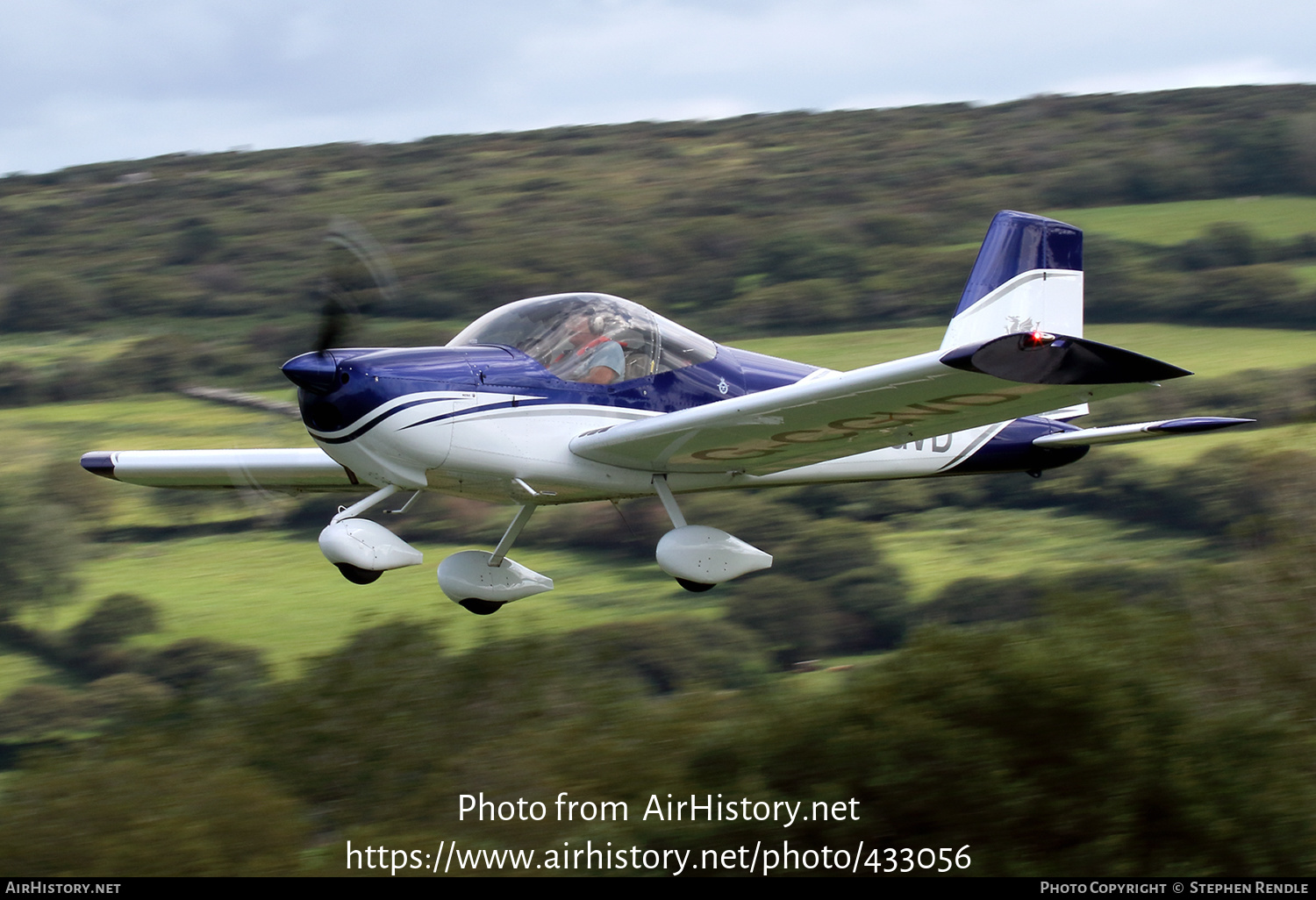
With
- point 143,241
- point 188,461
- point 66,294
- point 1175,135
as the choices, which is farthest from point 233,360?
point 1175,135

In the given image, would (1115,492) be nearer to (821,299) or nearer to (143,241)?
(821,299)

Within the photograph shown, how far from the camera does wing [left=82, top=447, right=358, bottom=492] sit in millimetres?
10711

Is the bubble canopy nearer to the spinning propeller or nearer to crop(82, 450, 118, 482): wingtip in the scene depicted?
the spinning propeller

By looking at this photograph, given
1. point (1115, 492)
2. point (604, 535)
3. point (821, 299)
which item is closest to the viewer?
point (604, 535)

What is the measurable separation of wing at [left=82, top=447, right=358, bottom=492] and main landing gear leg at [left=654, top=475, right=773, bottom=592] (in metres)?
3.19

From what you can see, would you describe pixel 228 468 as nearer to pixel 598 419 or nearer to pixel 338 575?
pixel 598 419

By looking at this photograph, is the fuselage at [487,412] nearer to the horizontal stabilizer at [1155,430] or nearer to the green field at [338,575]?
the horizontal stabilizer at [1155,430]

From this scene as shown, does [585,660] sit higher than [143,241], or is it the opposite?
[143,241]

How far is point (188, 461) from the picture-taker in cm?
1092

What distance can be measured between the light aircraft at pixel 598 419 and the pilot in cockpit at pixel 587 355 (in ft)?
0.04

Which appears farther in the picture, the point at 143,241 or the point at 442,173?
the point at 442,173

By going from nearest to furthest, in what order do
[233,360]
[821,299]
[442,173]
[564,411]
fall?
[564,411], [233,360], [821,299], [442,173]

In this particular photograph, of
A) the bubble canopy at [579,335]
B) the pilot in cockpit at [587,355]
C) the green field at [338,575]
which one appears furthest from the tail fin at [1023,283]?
the green field at [338,575]

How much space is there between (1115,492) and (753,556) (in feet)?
146
